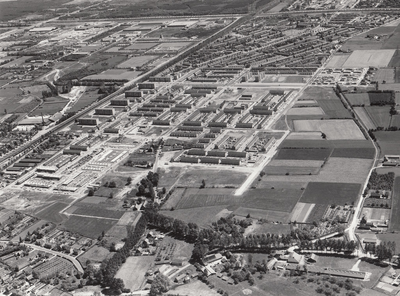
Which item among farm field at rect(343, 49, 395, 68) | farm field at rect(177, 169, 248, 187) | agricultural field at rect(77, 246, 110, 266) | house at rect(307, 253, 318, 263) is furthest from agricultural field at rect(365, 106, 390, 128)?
agricultural field at rect(77, 246, 110, 266)

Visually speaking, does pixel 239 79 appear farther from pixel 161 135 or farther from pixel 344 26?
pixel 344 26

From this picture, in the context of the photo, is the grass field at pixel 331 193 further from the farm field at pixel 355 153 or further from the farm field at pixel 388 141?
the farm field at pixel 388 141

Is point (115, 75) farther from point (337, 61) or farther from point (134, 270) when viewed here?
point (134, 270)

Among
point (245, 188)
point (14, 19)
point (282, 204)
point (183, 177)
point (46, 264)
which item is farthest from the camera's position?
point (14, 19)

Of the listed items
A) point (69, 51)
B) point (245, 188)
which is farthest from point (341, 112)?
point (69, 51)

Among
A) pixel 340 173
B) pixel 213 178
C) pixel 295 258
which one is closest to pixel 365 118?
pixel 340 173

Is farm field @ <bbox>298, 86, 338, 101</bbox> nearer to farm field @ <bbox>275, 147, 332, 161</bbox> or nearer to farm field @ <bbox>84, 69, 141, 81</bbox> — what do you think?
farm field @ <bbox>275, 147, 332, 161</bbox>
